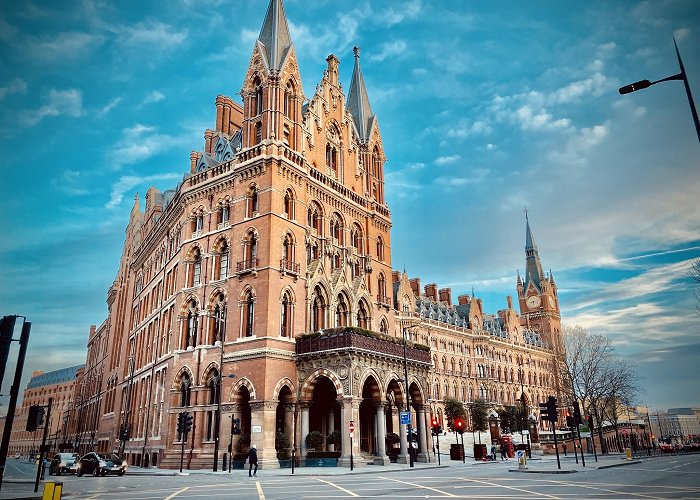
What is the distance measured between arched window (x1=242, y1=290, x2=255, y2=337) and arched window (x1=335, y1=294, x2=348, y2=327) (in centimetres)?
841

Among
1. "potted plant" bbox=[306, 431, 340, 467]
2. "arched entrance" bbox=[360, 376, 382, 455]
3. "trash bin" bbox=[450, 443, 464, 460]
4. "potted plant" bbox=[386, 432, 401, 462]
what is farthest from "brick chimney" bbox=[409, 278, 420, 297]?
"potted plant" bbox=[306, 431, 340, 467]

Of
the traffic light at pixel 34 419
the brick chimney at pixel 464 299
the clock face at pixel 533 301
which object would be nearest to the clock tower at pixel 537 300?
the clock face at pixel 533 301

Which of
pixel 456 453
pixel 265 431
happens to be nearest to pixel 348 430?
pixel 265 431

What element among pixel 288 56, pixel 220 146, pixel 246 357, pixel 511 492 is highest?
pixel 288 56

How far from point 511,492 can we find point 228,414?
25.1 m

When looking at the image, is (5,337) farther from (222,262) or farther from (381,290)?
(381,290)

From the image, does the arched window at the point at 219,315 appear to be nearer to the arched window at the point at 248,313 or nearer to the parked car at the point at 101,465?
the arched window at the point at 248,313

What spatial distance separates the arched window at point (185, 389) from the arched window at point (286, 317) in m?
9.11

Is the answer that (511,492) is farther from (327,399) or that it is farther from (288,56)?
(288,56)

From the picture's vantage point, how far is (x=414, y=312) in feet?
282

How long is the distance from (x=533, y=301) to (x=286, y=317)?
109903mm

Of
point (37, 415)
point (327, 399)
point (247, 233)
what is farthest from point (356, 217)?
point (37, 415)

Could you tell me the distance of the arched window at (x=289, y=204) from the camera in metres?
43.2

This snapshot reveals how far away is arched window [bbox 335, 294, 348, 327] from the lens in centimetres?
4612
